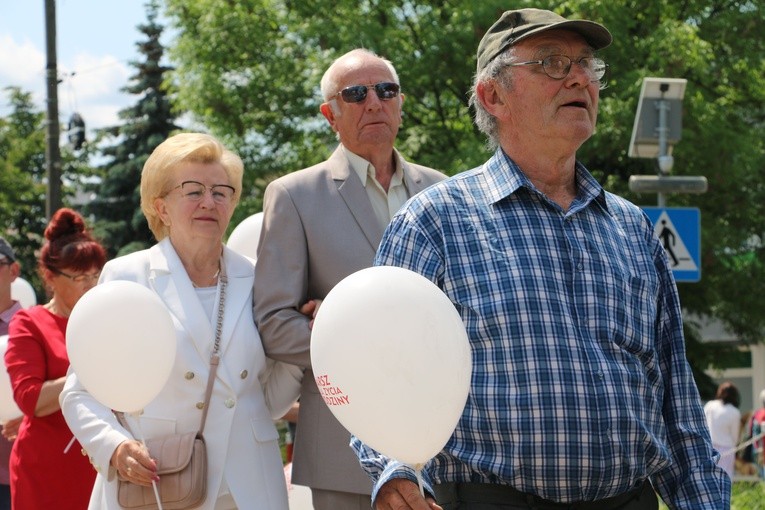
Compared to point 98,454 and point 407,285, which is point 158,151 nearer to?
point 98,454

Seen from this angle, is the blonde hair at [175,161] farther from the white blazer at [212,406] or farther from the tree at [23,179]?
the tree at [23,179]

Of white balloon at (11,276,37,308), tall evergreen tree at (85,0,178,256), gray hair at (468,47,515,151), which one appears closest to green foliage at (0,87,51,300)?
tall evergreen tree at (85,0,178,256)

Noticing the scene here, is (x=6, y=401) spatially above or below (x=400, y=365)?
below

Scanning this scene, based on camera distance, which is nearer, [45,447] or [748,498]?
[45,447]

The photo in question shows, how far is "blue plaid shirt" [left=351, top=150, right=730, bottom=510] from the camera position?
3.18 m

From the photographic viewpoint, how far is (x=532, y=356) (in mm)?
3207

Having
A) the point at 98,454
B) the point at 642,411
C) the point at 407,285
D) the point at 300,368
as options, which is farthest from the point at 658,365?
the point at 98,454

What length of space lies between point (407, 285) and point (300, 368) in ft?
5.92

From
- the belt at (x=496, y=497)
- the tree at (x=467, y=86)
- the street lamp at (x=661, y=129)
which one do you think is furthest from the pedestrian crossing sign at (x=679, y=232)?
the tree at (x=467, y=86)

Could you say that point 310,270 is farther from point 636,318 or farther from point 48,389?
point 48,389

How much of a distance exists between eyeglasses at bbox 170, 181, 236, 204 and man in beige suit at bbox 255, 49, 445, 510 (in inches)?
7.5

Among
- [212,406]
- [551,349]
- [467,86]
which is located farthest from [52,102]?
[551,349]

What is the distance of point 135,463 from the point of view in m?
4.25

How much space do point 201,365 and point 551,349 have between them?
1723 millimetres
